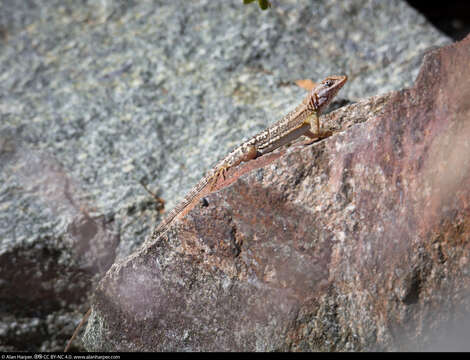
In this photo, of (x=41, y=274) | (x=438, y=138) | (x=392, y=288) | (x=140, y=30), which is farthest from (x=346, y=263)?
(x=140, y=30)

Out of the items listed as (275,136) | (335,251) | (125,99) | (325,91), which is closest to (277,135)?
(275,136)

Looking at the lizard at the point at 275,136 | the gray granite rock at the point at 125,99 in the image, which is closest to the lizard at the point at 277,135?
the lizard at the point at 275,136

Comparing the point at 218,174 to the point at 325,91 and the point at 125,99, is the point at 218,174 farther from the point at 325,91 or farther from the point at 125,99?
the point at 125,99

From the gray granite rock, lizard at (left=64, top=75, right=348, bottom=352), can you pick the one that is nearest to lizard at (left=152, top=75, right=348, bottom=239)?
lizard at (left=64, top=75, right=348, bottom=352)

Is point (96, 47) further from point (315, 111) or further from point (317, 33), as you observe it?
point (315, 111)

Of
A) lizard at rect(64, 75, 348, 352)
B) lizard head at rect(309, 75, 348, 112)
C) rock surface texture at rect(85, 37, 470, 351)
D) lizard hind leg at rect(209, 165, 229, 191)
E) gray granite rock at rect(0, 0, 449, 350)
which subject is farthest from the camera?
gray granite rock at rect(0, 0, 449, 350)

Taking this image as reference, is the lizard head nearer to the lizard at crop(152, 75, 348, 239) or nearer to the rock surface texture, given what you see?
the lizard at crop(152, 75, 348, 239)
